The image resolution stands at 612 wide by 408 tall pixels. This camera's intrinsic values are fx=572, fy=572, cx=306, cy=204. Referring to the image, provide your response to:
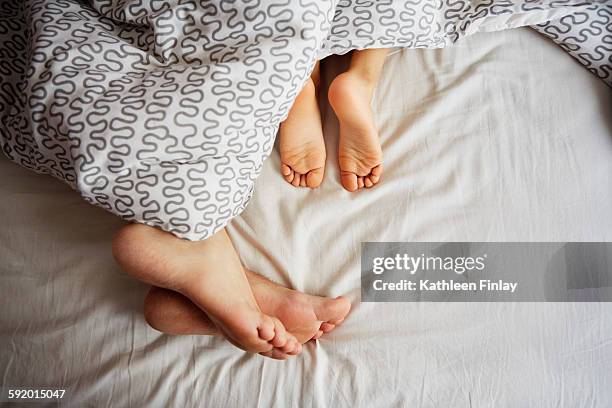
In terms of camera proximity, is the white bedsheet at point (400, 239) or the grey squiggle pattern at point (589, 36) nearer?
the white bedsheet at point (400, 239)

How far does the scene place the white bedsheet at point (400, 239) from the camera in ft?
2.58

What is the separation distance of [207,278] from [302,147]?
26 cm

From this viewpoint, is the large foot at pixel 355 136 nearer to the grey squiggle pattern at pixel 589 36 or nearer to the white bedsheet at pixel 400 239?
the white bedsheet at pixel 400 239

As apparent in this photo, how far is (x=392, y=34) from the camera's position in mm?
893

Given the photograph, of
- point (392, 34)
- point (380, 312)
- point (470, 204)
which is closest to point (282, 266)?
point (380, 312)

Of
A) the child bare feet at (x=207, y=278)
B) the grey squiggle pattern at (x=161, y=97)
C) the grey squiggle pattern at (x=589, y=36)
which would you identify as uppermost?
the grey squiggle pattern at (x=589, y=36)

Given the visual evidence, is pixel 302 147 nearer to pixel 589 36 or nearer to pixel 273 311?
pixel 273 311

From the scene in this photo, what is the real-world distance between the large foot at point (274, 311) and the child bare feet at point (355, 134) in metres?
0.19

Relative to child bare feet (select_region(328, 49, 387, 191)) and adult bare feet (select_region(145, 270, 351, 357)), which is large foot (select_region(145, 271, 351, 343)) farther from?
child bare feet (select_region(328, 49, 387, 191))

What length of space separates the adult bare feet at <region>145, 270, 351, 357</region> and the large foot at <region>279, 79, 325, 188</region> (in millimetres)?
178

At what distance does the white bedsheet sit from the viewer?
2.58 ft

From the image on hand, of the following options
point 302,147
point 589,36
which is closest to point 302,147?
point 302,147

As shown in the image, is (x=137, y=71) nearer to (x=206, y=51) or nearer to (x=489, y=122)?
(x=206, y=51)

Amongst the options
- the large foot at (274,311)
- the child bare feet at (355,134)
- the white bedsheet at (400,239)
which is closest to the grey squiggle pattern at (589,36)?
the white bedsheet at (400,239)
